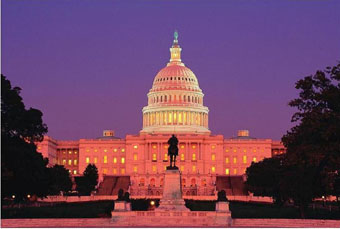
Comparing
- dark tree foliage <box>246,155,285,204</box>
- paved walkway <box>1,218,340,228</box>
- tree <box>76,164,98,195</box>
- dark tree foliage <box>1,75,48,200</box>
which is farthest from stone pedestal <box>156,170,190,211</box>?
tree <box>76,164,98,195</box>

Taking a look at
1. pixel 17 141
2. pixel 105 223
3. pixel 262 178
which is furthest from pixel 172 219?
pixel 262 178

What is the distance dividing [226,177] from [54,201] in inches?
2169

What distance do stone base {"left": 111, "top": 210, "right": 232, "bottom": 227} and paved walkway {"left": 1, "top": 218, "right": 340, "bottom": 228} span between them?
841 millimetres

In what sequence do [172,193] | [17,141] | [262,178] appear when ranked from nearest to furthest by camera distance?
[172,193] < [17,141] < [262,178]

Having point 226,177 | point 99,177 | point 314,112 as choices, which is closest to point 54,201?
point 99,177

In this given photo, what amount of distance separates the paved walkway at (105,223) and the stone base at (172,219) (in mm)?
841

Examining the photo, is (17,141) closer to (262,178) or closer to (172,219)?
(172,219)

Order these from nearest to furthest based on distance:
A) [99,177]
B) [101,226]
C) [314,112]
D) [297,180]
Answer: [101,226] < [314,112] < [297,180] < [99,177]

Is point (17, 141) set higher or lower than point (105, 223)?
higher

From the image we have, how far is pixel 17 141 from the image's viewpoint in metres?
73.1

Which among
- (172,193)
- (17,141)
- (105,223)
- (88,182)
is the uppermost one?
(88,182)

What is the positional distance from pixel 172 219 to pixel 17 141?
1933 centimetres

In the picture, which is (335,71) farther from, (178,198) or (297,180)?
(178,198)

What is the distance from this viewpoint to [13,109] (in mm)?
72688
